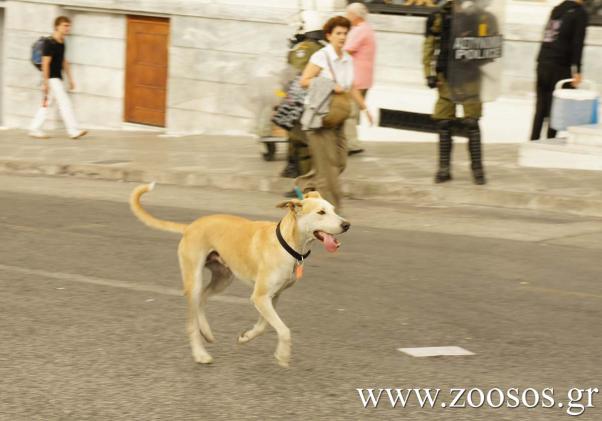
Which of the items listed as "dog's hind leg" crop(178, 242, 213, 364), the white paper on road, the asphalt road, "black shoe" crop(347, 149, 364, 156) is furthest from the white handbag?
"dog's hind leg" crop(178, 242, 213, 364)

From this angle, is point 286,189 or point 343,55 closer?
point 343,55

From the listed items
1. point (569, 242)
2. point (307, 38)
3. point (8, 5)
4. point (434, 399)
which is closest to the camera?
point (434, 399)

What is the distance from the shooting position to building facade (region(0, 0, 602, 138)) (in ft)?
56.7

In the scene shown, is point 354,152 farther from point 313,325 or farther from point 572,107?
A: point 313,325

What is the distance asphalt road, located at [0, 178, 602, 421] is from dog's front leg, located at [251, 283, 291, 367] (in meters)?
0.15

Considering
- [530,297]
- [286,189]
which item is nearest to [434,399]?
[530,297]

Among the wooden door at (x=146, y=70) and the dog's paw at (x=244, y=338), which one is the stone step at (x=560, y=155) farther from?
the dog's paw at (x=244, y=338)

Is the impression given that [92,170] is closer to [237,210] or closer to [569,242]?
[237,210]

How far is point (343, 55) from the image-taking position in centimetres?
1116

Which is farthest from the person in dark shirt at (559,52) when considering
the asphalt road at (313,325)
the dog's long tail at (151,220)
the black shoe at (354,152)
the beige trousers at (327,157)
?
the dog's long tail at (151,220)

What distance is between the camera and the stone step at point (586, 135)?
45.9 ft

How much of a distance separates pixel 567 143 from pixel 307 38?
11.2 feet

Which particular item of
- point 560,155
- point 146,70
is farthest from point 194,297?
point 146,70

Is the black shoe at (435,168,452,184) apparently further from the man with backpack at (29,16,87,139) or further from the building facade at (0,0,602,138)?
the man with backpack at (29,16,87,139)
